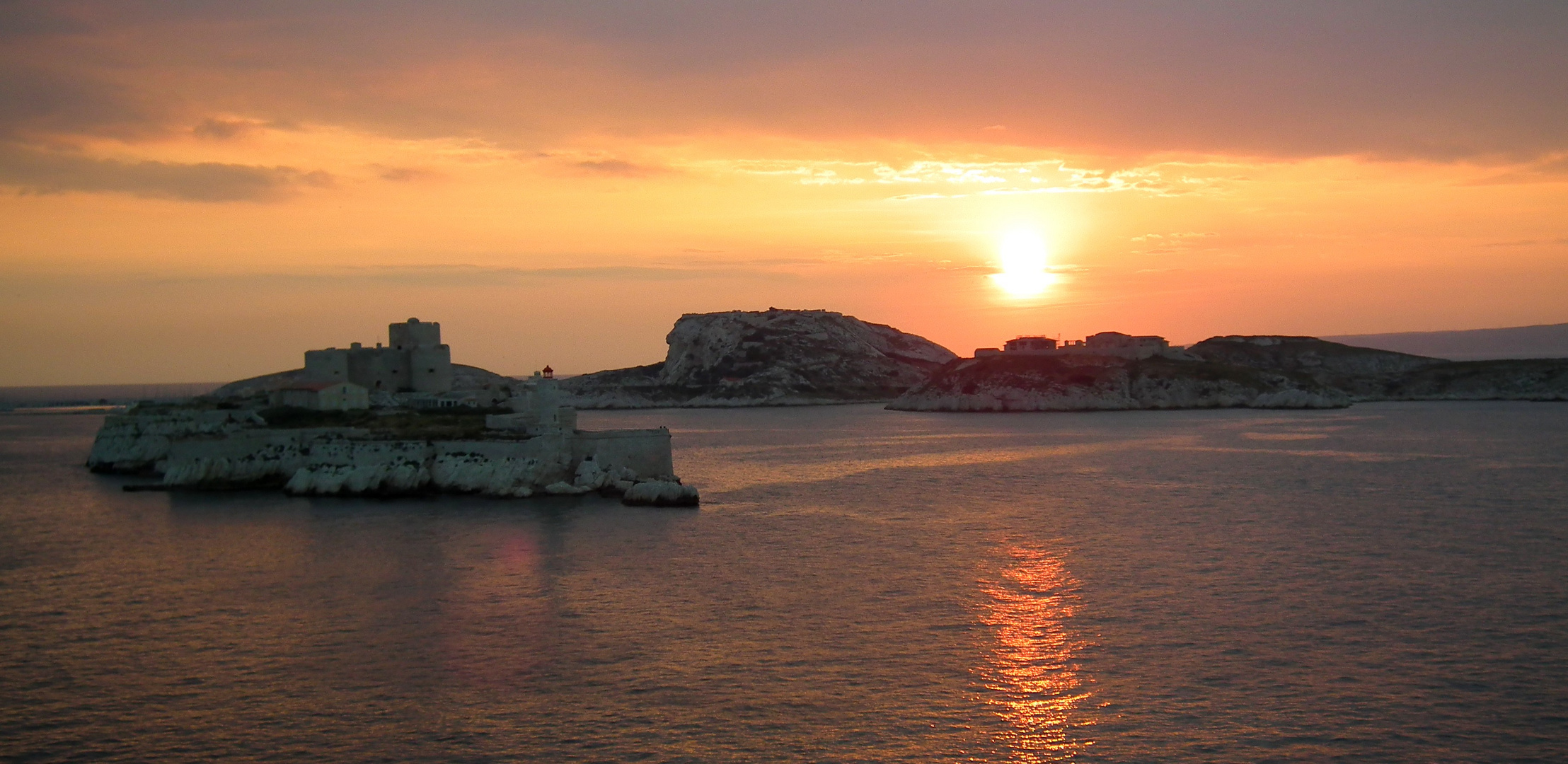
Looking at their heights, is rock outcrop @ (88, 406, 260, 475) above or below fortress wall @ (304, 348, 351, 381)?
below

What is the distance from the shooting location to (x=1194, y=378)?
11306cm

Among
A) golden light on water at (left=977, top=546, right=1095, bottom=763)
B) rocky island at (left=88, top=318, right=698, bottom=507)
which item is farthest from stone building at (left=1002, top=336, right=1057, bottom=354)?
golden light on water at (left=977, top=546, right=1095, bottom=763)

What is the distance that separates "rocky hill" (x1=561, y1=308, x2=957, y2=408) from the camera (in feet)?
492

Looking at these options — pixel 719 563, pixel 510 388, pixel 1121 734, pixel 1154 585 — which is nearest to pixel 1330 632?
pixel 1154 585

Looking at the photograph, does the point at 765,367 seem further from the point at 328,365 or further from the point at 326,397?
the point at 326,397

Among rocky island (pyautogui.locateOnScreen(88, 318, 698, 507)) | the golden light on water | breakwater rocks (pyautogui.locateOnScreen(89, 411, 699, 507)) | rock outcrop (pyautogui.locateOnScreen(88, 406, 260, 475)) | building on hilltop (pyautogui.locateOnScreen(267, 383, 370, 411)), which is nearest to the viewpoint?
the golden light on water

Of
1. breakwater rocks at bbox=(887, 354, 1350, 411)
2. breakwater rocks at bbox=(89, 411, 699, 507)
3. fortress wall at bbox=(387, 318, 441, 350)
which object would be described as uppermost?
fortress wall at bbox=(387, 318, 441, 350)

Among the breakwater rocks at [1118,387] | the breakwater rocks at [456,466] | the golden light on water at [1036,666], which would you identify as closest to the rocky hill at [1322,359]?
the breakwater rocks at [1118,387]

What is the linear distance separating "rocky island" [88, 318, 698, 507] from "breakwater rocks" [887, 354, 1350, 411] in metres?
65.4

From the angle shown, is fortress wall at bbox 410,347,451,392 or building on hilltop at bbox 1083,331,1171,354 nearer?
fortress wall at bbox 410,347,451,392

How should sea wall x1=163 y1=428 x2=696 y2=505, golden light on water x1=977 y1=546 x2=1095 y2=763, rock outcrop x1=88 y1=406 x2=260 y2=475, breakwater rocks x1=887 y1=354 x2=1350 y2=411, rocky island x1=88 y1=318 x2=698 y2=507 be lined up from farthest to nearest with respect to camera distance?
breakwater rocks x1=887 y1=354 x2=1350 y2=411 → rock outcrop x1=88 y1=406 x2=260 y2=475 → rocky island x1=88 y1=318 x2=698 y2=507 → sea wall x1=163 y1=428 x2=696 y2=505 → golden light on water x1=977 y1=546 x2=1095 y2=763

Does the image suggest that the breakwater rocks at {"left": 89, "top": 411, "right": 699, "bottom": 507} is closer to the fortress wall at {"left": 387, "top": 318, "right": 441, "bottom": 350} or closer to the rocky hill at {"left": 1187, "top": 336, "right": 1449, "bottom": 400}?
the fortress wall at {"left": 387, "top": 318, "right": 441, "bottom": 350}

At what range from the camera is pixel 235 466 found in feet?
158

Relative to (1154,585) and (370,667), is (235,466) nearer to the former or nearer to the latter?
(370,667)
